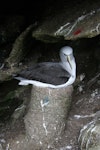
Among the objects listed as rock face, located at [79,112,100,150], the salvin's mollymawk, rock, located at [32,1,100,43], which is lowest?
rock face, located at [79,112,100,150]

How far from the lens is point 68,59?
554cm

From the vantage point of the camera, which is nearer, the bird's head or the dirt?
the bird's head

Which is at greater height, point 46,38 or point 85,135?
point 46,38

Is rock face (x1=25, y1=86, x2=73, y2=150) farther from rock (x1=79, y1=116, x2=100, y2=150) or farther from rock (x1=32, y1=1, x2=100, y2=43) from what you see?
rock (x1=32, y1=1, x2=100, y2=43)

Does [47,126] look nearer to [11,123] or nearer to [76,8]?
[11,123]

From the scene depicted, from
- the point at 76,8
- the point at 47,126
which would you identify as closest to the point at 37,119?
the point at 47,126

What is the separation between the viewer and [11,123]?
6.06 meters

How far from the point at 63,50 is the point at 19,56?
63cm

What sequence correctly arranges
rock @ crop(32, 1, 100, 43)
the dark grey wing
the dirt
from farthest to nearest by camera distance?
the dirt, the dark grey wing, rock @ crop(32, 1, 100, 43)

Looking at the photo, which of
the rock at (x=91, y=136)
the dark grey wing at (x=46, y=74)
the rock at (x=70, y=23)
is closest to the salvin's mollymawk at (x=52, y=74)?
the dark grey wing at (x=46, y=74)

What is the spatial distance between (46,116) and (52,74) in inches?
19.6

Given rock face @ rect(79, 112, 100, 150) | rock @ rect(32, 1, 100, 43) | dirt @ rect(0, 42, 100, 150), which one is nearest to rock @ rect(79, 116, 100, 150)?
rock face @ rect(79, 112, 100, 150)

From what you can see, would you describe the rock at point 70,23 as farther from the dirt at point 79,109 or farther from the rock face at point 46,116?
the dirt at point 79,109

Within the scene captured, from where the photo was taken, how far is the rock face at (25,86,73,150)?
557 cm
